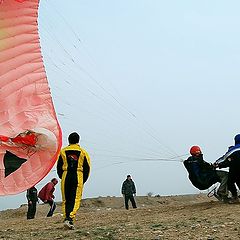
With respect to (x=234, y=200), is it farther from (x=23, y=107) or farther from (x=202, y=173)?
(x=23, y=107)

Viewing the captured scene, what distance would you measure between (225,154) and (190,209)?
1163 mm

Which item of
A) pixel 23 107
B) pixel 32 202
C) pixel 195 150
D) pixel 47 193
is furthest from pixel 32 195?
pixel 23 107

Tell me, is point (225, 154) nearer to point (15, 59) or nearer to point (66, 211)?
point (66, 211)

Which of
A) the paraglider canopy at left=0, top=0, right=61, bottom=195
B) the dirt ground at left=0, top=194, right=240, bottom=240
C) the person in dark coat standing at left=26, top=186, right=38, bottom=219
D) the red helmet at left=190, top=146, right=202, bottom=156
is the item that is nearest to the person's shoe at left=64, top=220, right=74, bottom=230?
the dirt ground at left=0, top=194, right=240, bottom=240

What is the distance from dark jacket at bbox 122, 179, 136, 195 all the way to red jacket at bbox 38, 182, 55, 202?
12.5 feet

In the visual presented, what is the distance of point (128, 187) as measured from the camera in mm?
18531

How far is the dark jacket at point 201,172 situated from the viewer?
9789 mm

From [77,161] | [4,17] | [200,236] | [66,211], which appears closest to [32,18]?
[4,17]

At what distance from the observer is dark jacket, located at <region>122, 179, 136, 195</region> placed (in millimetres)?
18453

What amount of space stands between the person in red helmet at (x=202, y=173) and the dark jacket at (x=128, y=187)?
8.74 meters

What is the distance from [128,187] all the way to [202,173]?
8927 millimetres

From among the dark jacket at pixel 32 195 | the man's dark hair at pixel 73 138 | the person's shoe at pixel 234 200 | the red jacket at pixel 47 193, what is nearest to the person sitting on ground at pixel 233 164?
the person's shoe at pixel 234 200

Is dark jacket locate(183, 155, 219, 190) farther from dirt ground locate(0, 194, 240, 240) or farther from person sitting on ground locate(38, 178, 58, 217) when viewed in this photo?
person sitting on ground locate(38, 178, 58, 217)

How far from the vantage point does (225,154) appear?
9.60 metres
